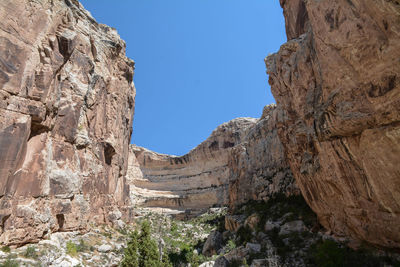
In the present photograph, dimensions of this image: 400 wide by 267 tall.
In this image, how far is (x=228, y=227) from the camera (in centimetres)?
4031

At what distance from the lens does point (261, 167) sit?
42.6 meters

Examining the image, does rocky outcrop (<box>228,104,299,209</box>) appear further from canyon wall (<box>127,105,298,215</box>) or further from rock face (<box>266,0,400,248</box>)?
rock face (<box>266,0,400,248</box>)

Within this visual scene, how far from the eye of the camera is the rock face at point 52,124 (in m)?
15.7

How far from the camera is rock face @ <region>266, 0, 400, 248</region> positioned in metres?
11.5

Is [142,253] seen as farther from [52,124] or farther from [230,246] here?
[52,124]

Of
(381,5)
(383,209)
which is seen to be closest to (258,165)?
(383,209)

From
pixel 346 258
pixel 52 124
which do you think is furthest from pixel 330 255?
pixel 52 124

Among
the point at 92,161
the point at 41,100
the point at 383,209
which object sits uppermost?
the point at 41,100

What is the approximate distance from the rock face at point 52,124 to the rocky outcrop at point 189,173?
3906cm

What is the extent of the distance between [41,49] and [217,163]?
2375 inches

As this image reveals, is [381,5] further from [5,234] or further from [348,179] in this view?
[5,234]

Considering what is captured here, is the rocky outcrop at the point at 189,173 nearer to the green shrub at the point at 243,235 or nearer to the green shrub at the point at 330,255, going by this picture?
the green shrub at the point at 243,235

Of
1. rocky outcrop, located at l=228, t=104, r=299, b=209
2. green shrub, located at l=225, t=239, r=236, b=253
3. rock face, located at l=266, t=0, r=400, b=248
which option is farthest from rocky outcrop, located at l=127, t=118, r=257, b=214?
rock face, located at l=266, t=0, r=400, b=248

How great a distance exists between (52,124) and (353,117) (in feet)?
70.8
